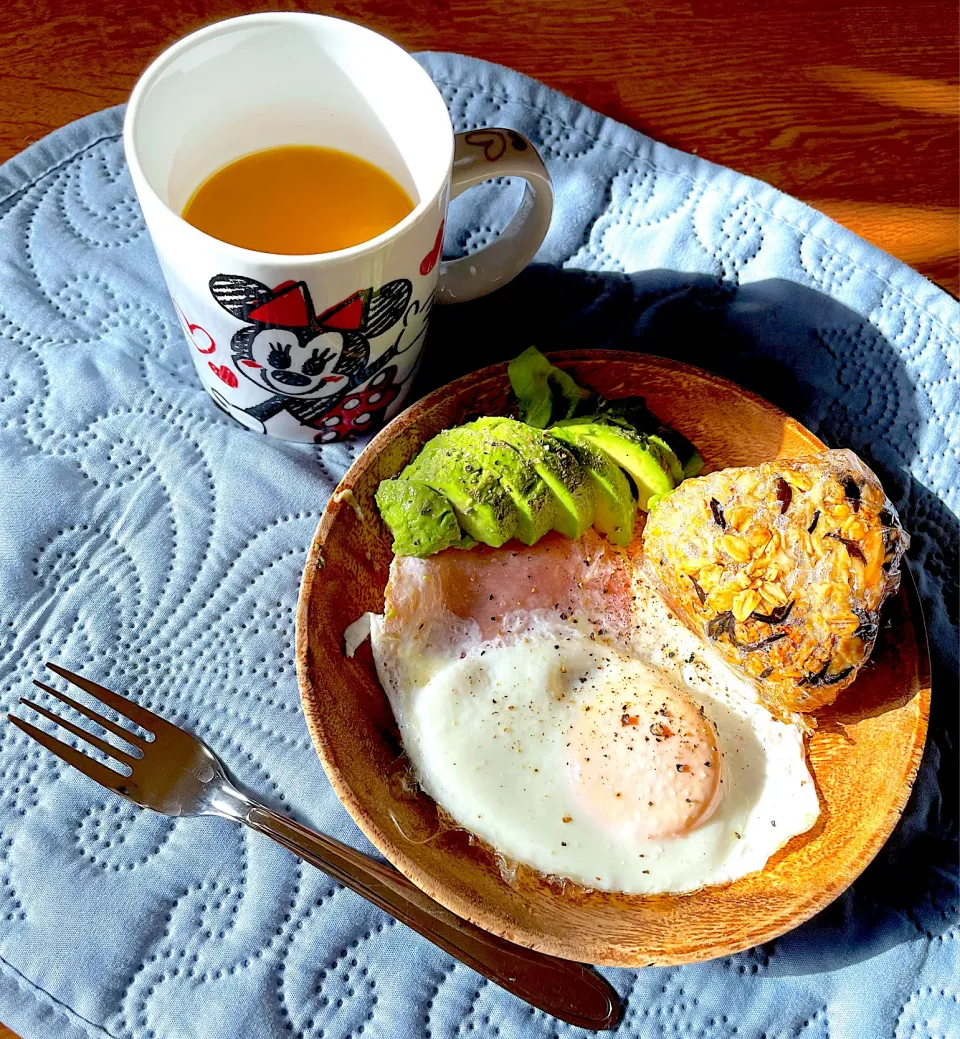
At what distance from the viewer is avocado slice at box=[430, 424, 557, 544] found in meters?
0.89

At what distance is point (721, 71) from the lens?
→ 1.25 m

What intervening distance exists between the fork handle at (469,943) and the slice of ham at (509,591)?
0.19m

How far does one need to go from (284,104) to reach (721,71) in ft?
1.96

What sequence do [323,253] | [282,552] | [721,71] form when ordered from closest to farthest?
[323,253], [282,552], [721,71]

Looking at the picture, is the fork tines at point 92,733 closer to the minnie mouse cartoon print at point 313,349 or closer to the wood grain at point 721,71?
the minnie mouse cartoon print at point 313,349

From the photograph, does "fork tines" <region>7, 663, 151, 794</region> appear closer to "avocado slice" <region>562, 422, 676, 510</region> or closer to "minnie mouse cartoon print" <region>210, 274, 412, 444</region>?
"minnie mouse cartoon print" <region>210, 274, 412, 444</region>

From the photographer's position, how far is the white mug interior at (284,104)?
0.84 m

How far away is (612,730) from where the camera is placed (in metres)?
0.89

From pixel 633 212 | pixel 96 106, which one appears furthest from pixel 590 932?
pixel 96 106

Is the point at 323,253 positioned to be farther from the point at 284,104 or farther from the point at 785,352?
the point at 785,352

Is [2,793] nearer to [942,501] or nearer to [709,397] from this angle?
[709,397]

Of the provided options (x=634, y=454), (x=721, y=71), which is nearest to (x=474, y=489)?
(x=634, y=454)

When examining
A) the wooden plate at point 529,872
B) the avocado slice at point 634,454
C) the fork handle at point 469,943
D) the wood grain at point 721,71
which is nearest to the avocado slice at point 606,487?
the avocado slice at point 634,454

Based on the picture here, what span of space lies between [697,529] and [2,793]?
66 cm
